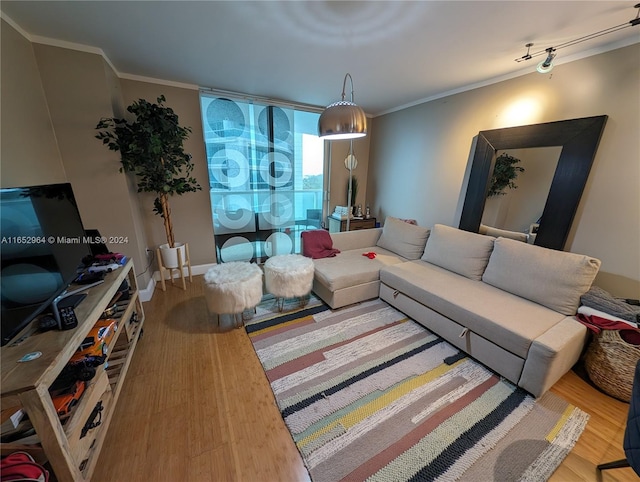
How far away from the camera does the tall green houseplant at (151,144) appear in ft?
7.14

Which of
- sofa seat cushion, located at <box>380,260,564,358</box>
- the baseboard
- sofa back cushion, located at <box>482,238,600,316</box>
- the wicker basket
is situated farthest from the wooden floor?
the baseboard

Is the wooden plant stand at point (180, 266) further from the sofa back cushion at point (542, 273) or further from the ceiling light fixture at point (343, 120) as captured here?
the sofa back cushion at point (542, 273)

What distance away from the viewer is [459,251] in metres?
2.40

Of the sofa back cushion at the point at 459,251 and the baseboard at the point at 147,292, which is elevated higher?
the sofa back cushion at the point at 459,251

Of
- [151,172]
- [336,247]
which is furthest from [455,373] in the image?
[151,172]

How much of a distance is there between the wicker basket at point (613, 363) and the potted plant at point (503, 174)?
151 cm

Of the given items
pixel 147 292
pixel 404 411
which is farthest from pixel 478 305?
pixel 147 292

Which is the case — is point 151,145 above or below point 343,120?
below

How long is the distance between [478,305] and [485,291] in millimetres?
317

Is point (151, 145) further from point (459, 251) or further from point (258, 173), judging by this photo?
point (459, 251)

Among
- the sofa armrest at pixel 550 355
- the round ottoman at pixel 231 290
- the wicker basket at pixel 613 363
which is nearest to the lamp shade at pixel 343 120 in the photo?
the round ottoman at pixel 231 290

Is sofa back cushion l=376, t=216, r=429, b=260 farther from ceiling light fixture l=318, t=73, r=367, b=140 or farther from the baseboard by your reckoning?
the baseboard

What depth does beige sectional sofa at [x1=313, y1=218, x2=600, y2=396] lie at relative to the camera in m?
1.54

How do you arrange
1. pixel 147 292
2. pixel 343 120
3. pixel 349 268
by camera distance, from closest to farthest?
pixel 343 120
pixel 349 268
pixel 147 292
